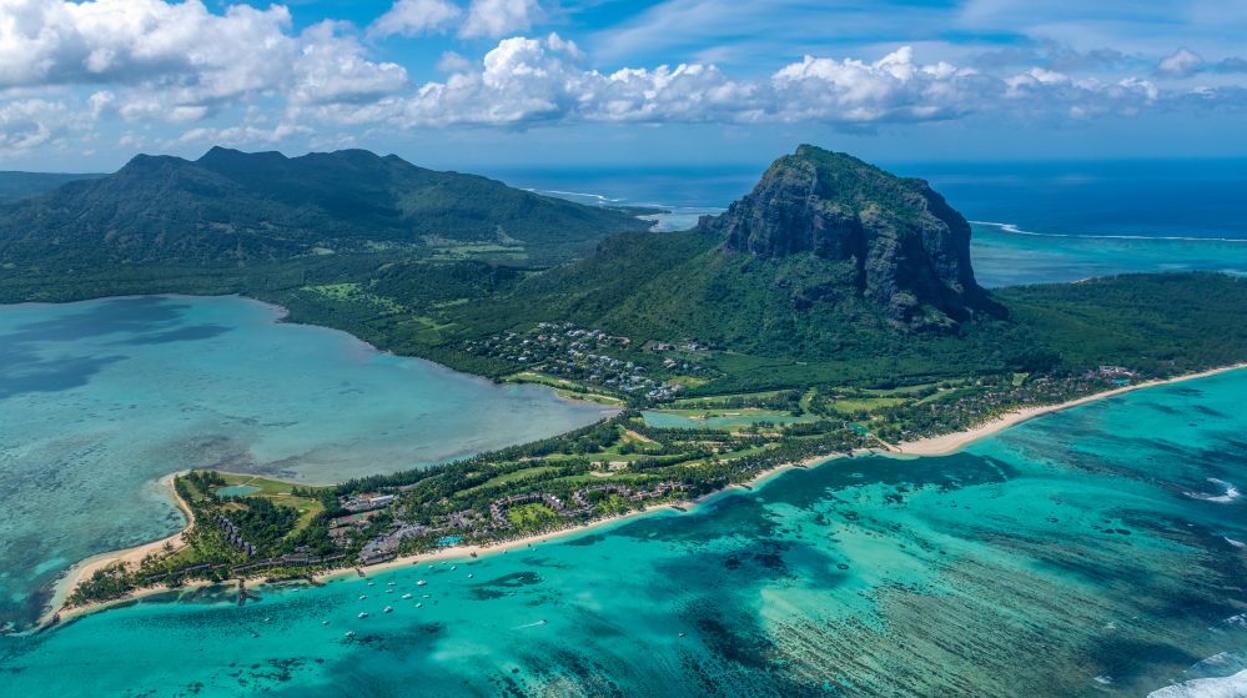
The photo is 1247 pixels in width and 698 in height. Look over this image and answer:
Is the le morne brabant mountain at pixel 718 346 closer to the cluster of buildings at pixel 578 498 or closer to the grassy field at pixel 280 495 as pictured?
the cluster of buildings at pixel 578 498

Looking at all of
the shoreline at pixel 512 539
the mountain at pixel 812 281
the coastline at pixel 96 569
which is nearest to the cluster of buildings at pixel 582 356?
the mountain at pixel 812 281

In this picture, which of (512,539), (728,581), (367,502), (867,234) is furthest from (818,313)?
(367,502)

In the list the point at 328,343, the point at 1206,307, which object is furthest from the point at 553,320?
the point at 1206,307

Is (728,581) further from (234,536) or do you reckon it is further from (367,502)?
(234,536)

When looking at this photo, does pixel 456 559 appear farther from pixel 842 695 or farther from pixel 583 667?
pixel 842 695

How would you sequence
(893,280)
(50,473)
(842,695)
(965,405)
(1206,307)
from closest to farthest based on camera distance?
(842,695), (50,473), (965,405), (893,280), (1206,307)

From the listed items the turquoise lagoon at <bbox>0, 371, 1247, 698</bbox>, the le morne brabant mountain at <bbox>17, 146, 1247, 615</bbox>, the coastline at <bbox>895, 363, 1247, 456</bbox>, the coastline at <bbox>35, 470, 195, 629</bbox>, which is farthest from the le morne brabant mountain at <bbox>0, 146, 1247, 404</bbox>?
the coastline at <bbox>35, 470, 195, 629</bbox>

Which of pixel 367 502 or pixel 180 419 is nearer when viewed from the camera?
pixel 367 502
